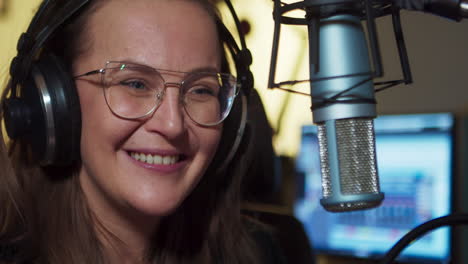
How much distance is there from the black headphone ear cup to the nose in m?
0.13

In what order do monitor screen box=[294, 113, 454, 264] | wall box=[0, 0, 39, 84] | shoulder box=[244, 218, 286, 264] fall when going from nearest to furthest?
shoulder box=[244, 218, 286, 264] → monitor screen box=[294, 113, 454, 264] → wall box=[0, 0, 39, 84]

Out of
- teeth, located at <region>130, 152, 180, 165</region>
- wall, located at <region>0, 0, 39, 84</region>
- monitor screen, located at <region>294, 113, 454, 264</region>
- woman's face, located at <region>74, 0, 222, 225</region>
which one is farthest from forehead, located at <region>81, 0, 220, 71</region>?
wall, located at <region>0, 0, 39, 84</region>

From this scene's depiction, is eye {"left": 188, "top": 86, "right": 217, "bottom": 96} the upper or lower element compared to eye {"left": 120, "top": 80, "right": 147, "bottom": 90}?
lower

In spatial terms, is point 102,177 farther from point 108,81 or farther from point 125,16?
point 125,16

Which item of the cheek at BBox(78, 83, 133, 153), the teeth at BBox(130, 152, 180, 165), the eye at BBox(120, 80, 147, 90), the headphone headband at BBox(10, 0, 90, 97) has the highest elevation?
the headphone headband at BBox(10, 0, 90, 97)

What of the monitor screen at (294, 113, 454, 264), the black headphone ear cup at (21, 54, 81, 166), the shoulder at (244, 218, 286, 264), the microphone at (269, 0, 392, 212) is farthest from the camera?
the monitor screen at (294, 113, 454, 264)

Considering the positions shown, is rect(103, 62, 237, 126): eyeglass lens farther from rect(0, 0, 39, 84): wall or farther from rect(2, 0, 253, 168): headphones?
rect(0, 0, 39, 84): wall

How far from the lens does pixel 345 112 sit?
1.57 feet

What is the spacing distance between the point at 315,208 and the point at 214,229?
781 mm

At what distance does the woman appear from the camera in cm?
85

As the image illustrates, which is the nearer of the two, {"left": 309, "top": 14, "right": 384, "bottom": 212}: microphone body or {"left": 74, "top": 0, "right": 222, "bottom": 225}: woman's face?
{"left": 309, "top": 14, "right": 384, "bottom": 212}: microphone body

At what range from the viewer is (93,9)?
917 millimetres

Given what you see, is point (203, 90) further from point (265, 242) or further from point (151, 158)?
point (265, 242)

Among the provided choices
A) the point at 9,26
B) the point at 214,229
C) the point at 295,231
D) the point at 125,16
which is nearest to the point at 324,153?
the point at 125,16
